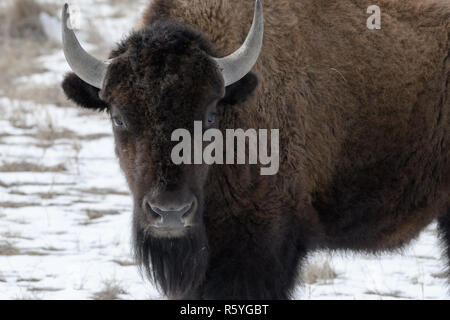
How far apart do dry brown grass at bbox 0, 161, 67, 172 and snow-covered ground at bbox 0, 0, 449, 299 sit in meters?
0.01

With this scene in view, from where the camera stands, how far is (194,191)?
16.0 feet

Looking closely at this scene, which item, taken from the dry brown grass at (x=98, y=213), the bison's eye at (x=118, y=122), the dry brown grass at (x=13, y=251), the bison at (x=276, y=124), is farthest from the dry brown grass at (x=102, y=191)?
the bison's eye at (x=118, y=122)

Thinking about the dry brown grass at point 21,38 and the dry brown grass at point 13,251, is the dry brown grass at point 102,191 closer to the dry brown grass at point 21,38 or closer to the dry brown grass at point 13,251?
the dry brown grass at point 13,251

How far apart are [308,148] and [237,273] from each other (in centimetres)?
96

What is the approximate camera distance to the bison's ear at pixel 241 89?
520 centimetres

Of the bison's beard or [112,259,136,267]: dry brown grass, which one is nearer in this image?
the bison's beard

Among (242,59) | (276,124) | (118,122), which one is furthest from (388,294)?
(118,122)

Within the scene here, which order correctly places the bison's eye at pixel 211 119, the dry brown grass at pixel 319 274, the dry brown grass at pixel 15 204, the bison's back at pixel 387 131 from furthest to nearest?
the dry brown grass at pixel 15 204
the dry brown grass at pixel 319 274
the bison's back at pixel 387 131
the bison's eye at pixel 211 119

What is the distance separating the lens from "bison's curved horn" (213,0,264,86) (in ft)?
16.7

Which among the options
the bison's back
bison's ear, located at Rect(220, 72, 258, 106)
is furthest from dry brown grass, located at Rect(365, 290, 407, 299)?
bison's ear, located at Rect(220, 72, 258, 106)

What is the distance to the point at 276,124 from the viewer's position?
5527 mm

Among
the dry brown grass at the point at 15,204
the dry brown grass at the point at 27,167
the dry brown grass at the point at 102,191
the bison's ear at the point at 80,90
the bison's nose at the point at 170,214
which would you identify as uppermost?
the bison's ear at the point at 80,90

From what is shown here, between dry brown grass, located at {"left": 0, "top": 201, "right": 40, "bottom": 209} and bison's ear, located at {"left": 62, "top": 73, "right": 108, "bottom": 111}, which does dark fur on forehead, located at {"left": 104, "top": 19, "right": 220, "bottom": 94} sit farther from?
dry brown grass, located at {"left": 0, "top": 201, "right": 40, "bottom": 209}
